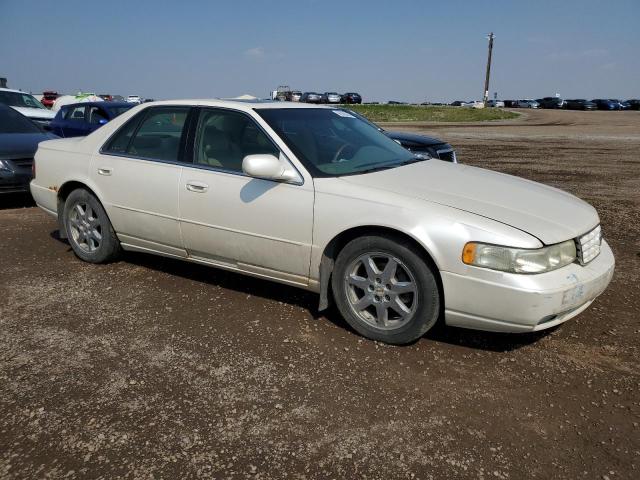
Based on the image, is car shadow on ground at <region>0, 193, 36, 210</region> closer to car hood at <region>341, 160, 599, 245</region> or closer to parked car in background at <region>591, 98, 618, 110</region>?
car hood at <region>341, 160, 599, 245</region>

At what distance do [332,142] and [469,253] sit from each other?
153 centimetres

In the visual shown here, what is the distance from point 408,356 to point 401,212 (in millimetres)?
873

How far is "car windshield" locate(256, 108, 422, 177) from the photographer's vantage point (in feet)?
12.5

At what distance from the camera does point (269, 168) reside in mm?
3527

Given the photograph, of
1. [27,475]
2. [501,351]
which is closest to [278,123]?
[501,351]

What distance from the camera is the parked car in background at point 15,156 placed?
7305 mm

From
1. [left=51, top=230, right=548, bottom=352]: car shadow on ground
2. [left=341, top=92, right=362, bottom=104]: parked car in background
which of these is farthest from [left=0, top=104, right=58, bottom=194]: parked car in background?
[left=341, top=92, right=362, bottom=104]: parked car in background

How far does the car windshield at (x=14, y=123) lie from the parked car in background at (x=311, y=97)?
147ft

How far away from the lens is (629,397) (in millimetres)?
2873

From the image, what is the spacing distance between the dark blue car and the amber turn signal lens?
9167 millimetres

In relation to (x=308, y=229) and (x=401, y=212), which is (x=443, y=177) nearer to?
(x=401, y=212)

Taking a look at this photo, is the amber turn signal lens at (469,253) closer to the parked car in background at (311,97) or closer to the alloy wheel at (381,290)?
the alloy wheel at (381,290)

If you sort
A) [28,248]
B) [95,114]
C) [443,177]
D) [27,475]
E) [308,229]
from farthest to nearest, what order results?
[95,114] → [28,248] → [443,177] → [308,229] → [27,475]

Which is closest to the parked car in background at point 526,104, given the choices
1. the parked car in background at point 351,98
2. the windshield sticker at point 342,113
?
the parked car in background at point 351,98
